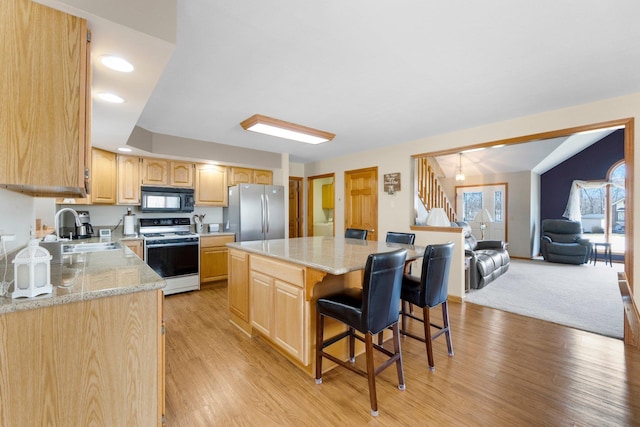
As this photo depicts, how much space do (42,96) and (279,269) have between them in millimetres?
1678

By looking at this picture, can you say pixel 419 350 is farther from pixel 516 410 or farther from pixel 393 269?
pixel 393 269

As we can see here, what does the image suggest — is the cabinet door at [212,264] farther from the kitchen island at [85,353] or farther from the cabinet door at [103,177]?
the kitchen island at [85,353]

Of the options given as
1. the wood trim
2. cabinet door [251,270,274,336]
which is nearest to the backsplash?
cabinet door [251,270,274,336]

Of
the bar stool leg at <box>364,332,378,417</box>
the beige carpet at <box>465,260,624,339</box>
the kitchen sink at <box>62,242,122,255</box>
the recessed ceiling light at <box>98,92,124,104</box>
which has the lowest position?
the beige carpet at <box>465,260,624,339</box>

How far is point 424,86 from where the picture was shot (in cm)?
250

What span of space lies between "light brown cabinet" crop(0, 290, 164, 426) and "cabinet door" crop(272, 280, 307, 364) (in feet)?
3.07

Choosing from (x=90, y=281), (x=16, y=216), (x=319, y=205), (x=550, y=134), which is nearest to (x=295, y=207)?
(x=319, y=205)

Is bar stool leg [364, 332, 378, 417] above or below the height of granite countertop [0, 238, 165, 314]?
below

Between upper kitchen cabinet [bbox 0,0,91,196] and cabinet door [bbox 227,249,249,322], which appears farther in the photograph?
cabinet door [bbox 227,249,249,322]

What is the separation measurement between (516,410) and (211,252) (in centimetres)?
421

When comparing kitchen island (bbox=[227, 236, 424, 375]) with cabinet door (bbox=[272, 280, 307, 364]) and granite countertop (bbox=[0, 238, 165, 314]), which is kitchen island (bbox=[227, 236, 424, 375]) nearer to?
cabinet door (bbox=[272, 280, 307, 364])

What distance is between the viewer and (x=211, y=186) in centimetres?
479

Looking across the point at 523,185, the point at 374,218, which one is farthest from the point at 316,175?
the point at 523,185

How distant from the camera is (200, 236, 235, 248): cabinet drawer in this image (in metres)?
4.47
